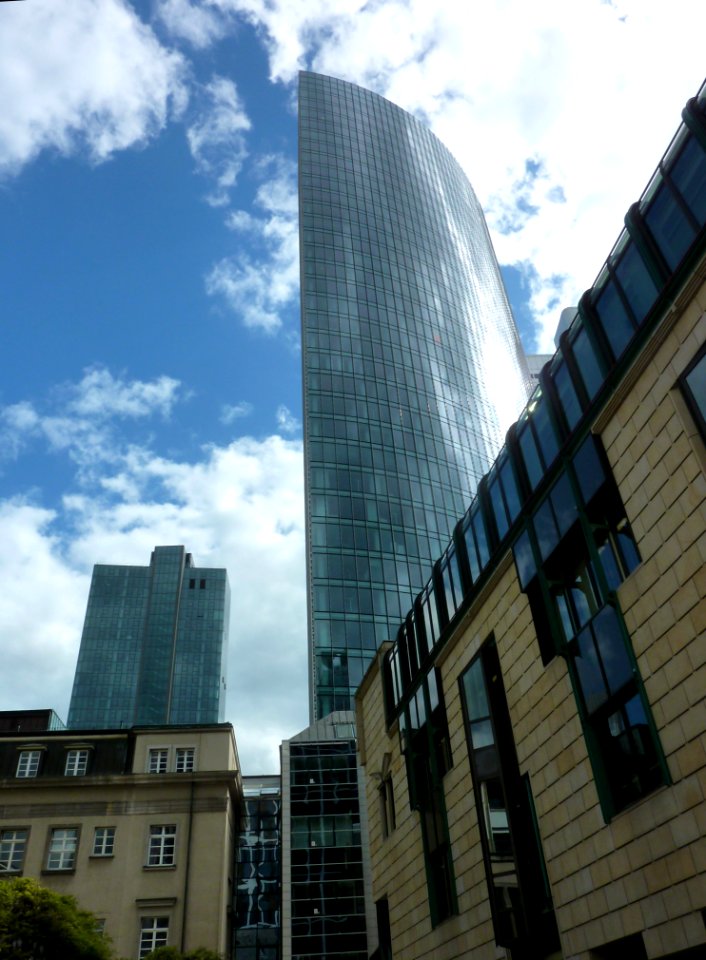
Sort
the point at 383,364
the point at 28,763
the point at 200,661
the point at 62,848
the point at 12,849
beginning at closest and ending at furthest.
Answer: the point at 12,849
the point at 62,848
the point at 28,763
the point at 383,364
the point at 200,661

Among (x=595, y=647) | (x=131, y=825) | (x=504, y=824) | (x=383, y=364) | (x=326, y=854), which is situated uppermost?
(x=383, y=364)

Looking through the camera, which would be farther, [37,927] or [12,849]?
[12,849]

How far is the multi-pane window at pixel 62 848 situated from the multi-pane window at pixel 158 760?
5095 mm

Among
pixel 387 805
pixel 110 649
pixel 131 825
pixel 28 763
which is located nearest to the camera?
pixel 387 805

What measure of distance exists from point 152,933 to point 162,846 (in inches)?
170

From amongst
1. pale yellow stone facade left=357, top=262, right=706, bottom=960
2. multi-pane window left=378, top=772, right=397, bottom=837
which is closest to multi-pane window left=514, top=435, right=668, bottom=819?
pale yellow stone facade left=357, top=262, right=706, bottom=960

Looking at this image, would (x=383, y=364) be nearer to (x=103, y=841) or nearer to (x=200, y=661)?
(x=103, y=841)

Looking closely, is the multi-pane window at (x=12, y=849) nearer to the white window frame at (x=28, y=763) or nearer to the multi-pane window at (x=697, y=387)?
the white window frame at (x=28, y=763)

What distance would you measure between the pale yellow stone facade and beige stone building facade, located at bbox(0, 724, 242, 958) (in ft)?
76.3

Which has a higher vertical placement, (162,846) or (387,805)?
(162,846)

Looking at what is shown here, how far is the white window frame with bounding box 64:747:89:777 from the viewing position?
4709 cm

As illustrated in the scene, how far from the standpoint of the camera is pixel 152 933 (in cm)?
4178

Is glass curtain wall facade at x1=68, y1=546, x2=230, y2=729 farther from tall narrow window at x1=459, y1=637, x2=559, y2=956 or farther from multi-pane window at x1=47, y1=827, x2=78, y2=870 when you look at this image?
tall narrow window at x1=459, y1=637, x2=559, y2=956

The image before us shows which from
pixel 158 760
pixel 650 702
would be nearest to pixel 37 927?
pixel 158 760
